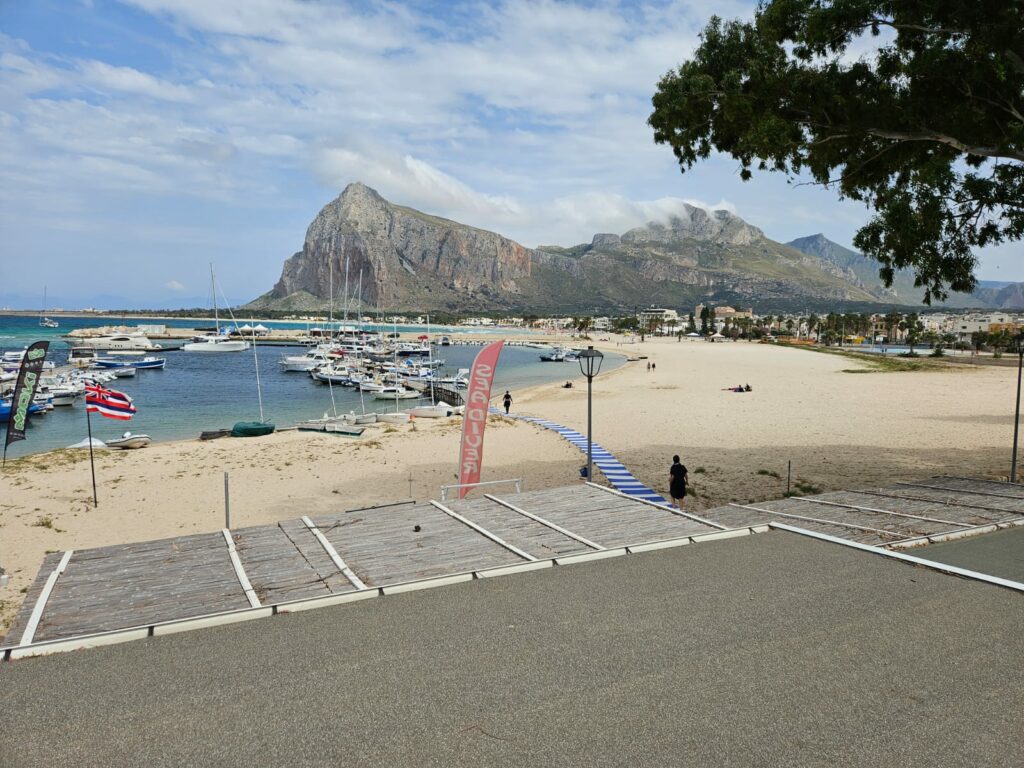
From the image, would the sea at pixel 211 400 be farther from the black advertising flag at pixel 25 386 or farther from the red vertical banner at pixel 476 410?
the red vertical banner at pixel 476 410

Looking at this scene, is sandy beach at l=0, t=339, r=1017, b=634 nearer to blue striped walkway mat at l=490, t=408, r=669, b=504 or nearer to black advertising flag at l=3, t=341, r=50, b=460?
blue striped walkway mat at l=490, t=408, r=669, b=504

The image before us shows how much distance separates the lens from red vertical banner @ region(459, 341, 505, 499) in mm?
13414

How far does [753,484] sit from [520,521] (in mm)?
10241

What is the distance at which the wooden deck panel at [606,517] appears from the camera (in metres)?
8.45

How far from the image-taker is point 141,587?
22.2ft

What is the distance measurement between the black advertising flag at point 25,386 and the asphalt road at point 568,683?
577 inches

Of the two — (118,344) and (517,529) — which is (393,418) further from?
(118,344)

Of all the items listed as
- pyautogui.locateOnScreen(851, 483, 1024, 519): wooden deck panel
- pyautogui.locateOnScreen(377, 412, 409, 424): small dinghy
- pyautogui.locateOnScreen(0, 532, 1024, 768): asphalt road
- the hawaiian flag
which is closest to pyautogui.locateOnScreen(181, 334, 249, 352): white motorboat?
pyautogui.locateOnScreen(377, 412, 409, 424): small dinghy

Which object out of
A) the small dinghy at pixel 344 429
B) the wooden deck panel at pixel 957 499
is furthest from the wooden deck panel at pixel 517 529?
the small dinghy at pixel 344 429

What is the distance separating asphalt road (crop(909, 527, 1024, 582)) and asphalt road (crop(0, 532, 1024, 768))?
2.18 ft

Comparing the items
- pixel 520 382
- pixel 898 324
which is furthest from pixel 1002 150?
pixel 898 324

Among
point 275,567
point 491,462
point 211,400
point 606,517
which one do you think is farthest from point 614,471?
point 211,400

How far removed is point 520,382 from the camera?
6338 centimetres

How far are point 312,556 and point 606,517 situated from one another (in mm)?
4156
